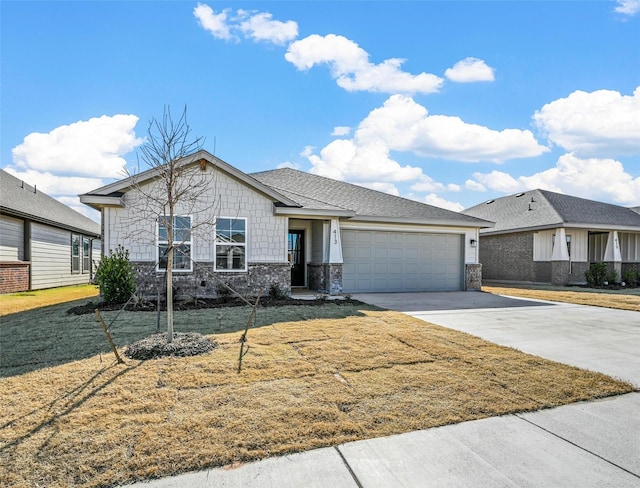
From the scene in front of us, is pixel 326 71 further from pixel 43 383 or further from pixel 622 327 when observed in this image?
pixel 43 383

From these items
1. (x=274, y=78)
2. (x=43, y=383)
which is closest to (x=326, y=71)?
(x=274, y=78)

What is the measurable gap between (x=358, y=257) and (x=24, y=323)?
9.76m

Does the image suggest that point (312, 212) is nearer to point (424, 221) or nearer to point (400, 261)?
point (400, 261)

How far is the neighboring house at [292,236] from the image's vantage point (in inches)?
413

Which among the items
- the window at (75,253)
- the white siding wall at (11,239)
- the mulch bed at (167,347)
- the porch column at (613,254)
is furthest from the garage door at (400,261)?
the window at (75,253)

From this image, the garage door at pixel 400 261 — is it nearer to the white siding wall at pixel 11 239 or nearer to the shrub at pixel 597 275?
the shrub at pixel 597 275

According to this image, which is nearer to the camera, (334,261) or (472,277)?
(334,261)

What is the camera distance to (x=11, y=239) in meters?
13.8

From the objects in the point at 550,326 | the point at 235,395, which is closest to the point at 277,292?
the point at 550,326

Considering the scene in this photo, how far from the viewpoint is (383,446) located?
9.47 ft

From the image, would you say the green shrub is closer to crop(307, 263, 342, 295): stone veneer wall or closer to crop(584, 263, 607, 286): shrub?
crop(307, 263, 342, 295): stone veneer wall

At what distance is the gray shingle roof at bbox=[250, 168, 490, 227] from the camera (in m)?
13.6

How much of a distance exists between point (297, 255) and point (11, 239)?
10.5m

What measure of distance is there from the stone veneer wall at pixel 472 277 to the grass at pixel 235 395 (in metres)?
9.55
